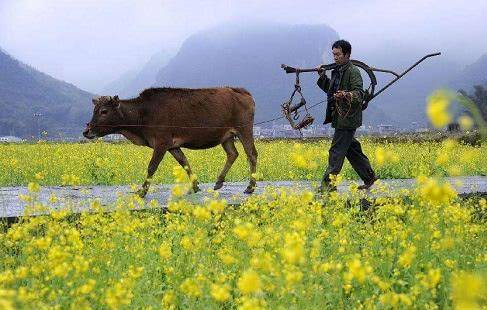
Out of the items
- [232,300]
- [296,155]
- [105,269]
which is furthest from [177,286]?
[296,155]

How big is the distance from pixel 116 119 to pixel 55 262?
6008 mm

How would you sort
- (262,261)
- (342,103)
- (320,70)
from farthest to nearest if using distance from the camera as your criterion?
(320,70) < (342,103) < (262,261)

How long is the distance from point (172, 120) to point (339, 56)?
255 cm

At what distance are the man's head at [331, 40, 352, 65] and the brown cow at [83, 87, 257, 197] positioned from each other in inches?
75.9

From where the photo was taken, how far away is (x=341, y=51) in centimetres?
799

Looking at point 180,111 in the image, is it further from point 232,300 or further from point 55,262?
point 55,262

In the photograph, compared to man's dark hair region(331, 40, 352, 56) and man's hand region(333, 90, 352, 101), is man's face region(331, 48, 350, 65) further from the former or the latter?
man's hand region(333, 90, 352, 101)

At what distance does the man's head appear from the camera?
7988 millimetres

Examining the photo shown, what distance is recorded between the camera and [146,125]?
8.95 m

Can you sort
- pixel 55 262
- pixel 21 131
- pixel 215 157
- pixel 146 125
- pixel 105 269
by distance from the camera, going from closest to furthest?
pixel 55 262 → pixel 105 269 → pixel 146 125 → pixel 215 157 → pixel 21 131

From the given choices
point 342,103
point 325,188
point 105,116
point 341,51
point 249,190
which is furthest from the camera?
point 249,190

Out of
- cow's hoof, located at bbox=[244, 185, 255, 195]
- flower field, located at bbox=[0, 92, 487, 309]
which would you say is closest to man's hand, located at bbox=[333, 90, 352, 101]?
flower field, located at bbox=[0, 92, 487, 309]

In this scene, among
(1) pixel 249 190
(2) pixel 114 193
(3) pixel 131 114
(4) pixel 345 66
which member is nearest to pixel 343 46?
(4) pixel 345 66

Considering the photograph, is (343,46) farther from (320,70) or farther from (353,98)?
(353,98)
